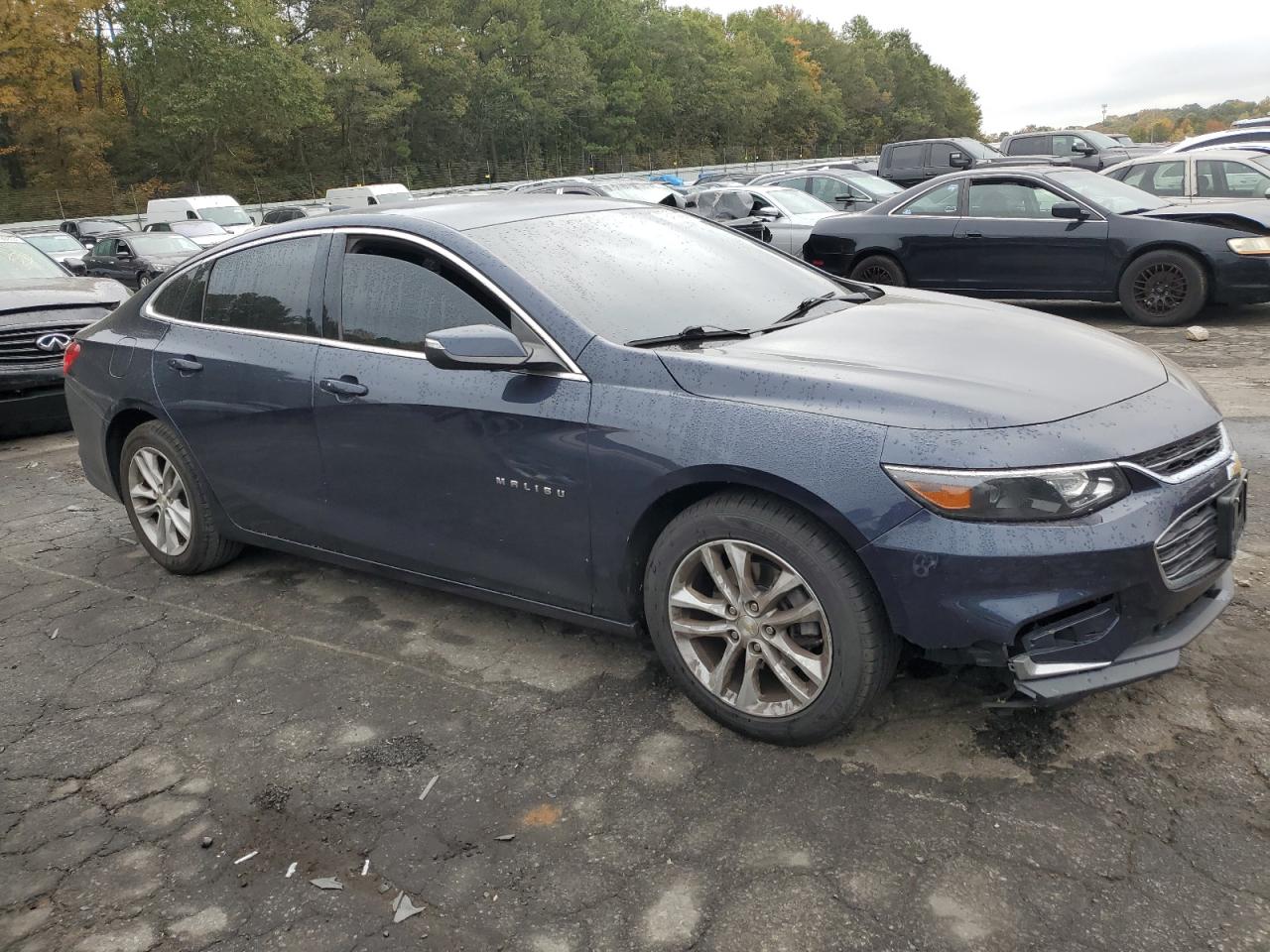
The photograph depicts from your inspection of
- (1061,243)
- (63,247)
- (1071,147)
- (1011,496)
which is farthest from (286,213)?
(1011,496)

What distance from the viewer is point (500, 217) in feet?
12.4

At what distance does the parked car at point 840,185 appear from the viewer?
15992 millimetres

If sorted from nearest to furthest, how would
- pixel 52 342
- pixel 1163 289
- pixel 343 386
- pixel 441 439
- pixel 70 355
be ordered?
pixel 441 439, pixel 343 386, pixel 70 355, pixel 52 342, pixel 1163 289

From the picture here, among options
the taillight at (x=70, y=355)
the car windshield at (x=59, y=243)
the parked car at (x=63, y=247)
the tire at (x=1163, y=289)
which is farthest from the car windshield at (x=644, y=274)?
the car windshield at (x=59, y=243)

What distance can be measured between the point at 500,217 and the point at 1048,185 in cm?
765

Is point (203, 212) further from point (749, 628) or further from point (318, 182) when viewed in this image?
point (749, 628)

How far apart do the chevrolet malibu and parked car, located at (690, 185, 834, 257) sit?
8.68 metres

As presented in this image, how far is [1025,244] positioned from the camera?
9820mm

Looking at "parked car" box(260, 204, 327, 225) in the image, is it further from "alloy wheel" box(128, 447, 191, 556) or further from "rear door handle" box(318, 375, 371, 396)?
"rear door handle" box(318, 375, 371, 396)

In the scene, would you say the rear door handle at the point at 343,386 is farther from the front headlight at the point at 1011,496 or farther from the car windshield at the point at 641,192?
the car windshield at the point at 641,192

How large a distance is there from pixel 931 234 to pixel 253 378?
7.93 m

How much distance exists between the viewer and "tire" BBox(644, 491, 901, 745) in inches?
108

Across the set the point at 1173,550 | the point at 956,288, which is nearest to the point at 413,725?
the point at 1173,550

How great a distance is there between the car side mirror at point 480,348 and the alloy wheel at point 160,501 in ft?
6.45
